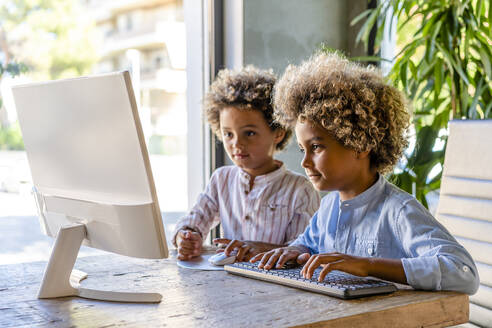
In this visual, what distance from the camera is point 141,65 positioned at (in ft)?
8.95

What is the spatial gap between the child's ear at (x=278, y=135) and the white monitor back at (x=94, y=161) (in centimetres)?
93

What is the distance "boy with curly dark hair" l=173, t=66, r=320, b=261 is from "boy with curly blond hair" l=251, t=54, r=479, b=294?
0.36m

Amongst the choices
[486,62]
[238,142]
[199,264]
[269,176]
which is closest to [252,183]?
[269,176]

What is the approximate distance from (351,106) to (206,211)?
2.86 feet

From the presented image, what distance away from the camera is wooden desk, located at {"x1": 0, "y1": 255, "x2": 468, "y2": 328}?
1063 mm

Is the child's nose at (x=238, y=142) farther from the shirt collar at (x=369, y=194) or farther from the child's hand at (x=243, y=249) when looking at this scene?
→ the shirt collar at (x=369, y=194)

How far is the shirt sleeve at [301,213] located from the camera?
197 centimetres

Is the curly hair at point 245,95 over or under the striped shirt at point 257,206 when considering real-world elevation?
over

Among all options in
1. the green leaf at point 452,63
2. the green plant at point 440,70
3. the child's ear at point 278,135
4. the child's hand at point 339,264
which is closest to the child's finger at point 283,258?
the child's hand at point 339,264

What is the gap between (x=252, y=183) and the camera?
2102 millimetres

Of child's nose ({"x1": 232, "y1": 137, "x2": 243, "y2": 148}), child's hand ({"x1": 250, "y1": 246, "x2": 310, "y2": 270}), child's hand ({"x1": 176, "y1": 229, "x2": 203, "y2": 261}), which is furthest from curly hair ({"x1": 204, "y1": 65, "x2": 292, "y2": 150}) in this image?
child's hand ({"x1": 250, "y1": 246, "x2": 310, "y2": 270})

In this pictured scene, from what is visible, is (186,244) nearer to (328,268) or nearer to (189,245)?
(189,245)

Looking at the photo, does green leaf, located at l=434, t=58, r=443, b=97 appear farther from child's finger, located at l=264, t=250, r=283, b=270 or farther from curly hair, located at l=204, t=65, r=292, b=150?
child's finger, located at l=264, t=250, r=283, b=270

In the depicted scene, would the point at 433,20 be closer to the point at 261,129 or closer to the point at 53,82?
the point at 261,129
